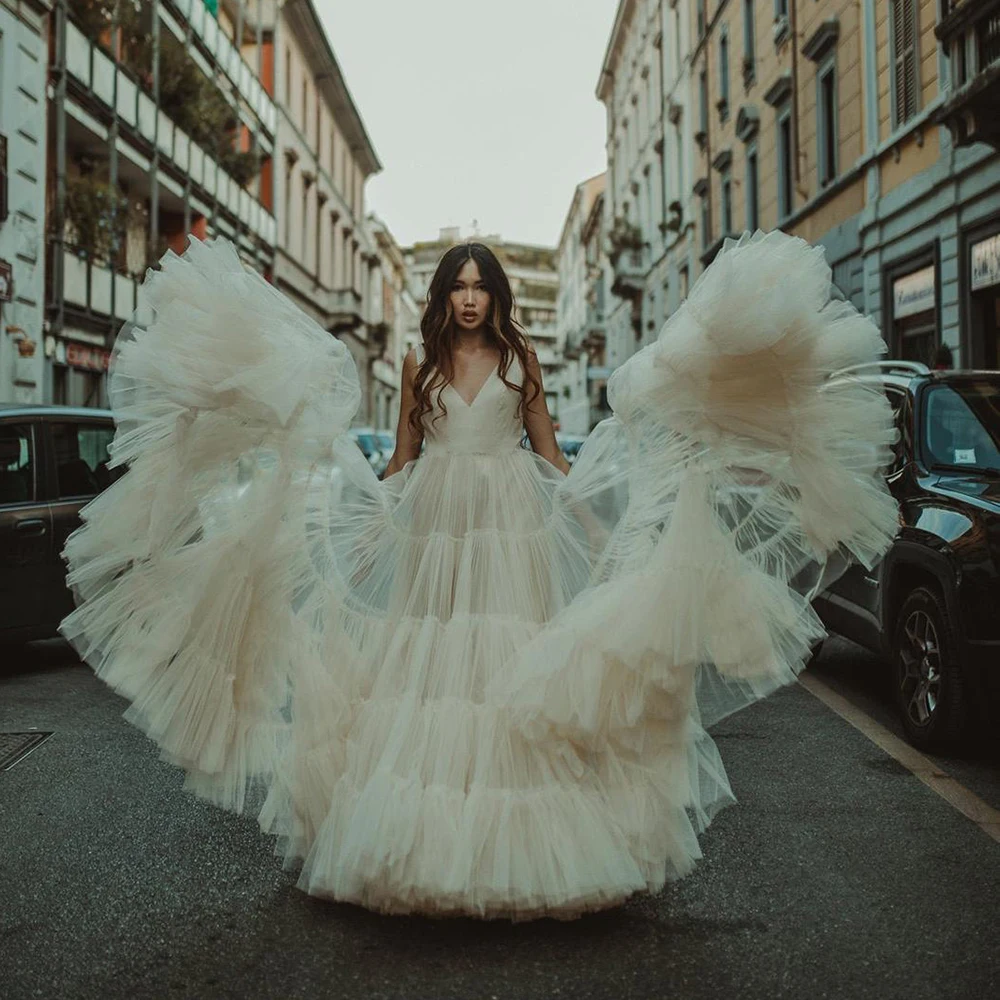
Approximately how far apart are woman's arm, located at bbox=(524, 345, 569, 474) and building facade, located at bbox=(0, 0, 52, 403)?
50.3 ft

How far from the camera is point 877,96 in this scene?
1917 centimetres

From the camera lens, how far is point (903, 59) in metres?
18.1

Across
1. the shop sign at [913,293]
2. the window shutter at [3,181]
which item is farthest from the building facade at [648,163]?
the window shutter at [3,181]

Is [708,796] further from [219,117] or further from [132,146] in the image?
[219,117]

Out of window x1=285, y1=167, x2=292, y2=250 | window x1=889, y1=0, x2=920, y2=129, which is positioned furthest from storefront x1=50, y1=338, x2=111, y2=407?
window x1=285, y1=167, x2=292, y2=250

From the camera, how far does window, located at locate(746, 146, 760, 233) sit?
2766 centimetres

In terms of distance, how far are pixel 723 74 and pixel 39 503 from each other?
87.8 ft

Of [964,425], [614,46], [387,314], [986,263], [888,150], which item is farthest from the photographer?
[387,314]

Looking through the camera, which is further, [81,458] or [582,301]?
[582,301]

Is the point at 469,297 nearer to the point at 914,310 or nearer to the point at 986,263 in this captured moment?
the point at 986,263

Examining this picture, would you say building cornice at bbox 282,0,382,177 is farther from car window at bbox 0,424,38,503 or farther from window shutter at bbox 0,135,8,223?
car window at bbox 0,424,38,503

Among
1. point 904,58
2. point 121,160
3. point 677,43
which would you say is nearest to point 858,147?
point 904,58

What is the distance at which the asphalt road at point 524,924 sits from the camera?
3066mm

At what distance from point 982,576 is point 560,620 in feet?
8.04
